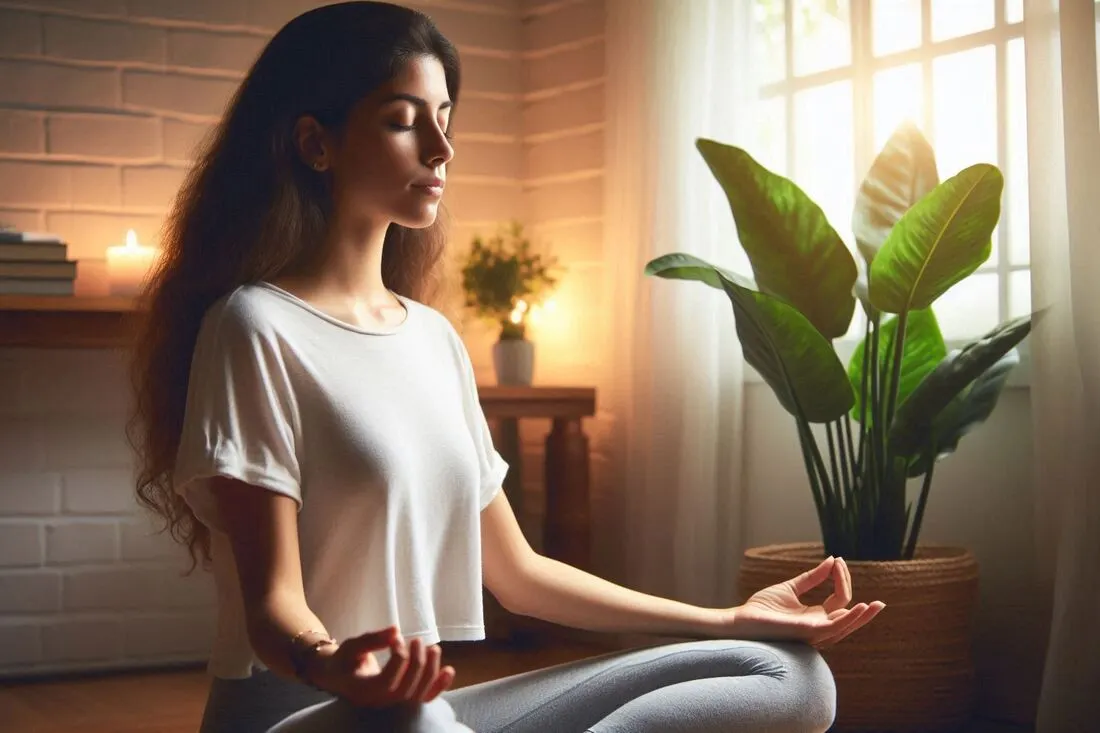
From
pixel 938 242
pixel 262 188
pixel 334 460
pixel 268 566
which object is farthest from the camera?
pixel 938 242

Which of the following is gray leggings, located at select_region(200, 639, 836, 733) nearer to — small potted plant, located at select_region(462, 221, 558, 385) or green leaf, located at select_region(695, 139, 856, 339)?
green leaf, located at select_region(695, 139, 856, 339)

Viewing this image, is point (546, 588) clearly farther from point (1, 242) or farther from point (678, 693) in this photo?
point (1, 242)

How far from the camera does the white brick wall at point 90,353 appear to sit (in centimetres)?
327

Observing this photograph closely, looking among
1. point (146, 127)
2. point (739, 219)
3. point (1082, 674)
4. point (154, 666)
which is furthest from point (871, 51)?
→ point (154, 666)

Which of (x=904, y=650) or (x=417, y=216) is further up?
(x=417, y=216)

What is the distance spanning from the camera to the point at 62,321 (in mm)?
2986

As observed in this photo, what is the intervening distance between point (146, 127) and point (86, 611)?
1157mm

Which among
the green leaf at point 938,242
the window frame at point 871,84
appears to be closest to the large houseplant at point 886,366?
the green leaf at point 938,242

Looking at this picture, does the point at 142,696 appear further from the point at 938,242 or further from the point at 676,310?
the point at 938,242

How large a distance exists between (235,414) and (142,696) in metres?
2.05

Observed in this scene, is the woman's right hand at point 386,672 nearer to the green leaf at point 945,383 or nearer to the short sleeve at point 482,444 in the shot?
the short sleeve at point 482,444

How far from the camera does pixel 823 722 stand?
4.43 ft

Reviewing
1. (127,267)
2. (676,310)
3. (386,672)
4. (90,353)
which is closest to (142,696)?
(90,353)

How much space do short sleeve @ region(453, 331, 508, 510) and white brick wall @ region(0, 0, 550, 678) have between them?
1946mm
